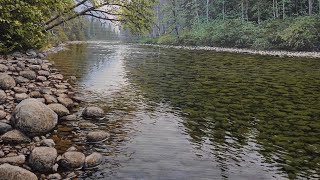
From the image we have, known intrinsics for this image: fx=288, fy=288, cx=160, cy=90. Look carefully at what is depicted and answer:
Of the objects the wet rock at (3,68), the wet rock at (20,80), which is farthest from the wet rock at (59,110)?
the wet rock at (3,68)

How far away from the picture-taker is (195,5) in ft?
177

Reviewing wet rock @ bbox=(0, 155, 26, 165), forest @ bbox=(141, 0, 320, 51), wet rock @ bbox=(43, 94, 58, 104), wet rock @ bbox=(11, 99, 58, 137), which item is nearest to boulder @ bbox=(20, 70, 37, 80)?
wet rock @ bbox=(43, 94, 58, 104)

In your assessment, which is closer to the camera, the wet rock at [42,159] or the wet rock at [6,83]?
the wet rock at [42,159]

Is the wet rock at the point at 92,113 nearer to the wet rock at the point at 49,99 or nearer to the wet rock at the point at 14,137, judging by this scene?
the wet rock at the point at 49,99

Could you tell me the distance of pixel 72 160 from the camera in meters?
5.48

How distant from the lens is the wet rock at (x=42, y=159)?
525cm

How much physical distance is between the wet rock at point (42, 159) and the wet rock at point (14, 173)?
39 centimetres

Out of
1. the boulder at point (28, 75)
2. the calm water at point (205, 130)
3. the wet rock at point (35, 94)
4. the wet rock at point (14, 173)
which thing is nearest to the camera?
the wet rock at point (14, 173)

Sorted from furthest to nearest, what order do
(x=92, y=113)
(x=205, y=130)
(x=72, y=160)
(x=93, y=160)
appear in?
(x=92, y=113), (x=205, y=130), (x=93, y=160), (x=72, y=160)

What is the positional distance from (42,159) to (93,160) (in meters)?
0.93

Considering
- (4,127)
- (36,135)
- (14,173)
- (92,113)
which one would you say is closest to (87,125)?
(92,113)

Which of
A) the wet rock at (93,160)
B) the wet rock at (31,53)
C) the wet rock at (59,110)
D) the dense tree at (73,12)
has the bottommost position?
the wet rock at (93,160)

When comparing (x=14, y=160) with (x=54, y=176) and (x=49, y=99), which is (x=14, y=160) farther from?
(x=49, y=99)

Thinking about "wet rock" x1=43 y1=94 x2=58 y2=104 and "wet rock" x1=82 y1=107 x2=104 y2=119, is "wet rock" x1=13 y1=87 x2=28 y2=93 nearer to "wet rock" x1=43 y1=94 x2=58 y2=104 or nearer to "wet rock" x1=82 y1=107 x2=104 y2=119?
"wet rock" x1=43 y1=94 x2=58 y2=104
